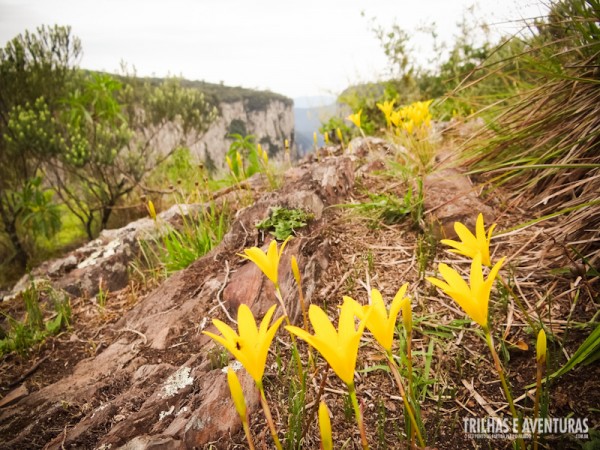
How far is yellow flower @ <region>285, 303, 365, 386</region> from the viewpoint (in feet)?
2.12

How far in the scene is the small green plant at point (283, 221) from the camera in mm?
1950

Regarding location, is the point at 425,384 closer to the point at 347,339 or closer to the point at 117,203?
the point at 347,339

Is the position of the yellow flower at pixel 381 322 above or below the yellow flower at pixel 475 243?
below

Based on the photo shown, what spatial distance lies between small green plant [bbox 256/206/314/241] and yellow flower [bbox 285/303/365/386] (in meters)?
1.22

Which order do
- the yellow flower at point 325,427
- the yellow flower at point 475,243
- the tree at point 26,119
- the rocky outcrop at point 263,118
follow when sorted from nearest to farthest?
the yellow flower at point 325,427, the yellow flower at point 475,243, the tree at point 26,119, the rocky outcrop at point 263,118

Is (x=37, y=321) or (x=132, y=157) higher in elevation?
(x=132, y=157)

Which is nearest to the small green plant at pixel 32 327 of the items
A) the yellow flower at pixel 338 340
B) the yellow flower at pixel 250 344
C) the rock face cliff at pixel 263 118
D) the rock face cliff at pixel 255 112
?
the yellow flower at pixel 250 344

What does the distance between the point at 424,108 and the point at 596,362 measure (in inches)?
94.6

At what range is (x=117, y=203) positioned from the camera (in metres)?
7.52

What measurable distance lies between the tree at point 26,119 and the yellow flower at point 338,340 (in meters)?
7.46

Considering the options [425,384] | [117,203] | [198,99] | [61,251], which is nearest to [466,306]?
[425,384]

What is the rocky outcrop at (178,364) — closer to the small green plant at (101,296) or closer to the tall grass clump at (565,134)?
the small green plant at (101,296)

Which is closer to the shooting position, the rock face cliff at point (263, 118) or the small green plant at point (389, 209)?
the small green plant at point (389, 209)

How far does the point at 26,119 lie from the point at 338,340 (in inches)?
302
